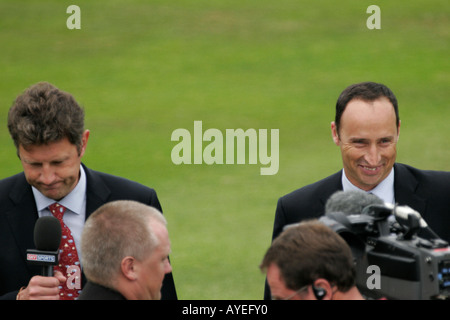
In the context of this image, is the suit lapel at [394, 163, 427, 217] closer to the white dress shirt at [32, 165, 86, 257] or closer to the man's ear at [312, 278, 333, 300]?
the man's ear at [312, 278, 333, 300]

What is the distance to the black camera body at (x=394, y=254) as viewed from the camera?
4086 mm

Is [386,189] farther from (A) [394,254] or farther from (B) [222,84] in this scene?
(B) [222,84]

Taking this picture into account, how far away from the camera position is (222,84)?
68.8ft

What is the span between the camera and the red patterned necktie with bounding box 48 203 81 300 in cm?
526

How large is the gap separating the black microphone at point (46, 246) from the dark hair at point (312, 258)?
1.17 m

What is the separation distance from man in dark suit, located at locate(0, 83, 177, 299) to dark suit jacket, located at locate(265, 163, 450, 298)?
92cm

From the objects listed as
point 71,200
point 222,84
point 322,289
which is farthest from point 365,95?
point 222,84

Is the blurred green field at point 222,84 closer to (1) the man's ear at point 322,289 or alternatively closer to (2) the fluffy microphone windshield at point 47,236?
(2) the fluffy microphone windshield at point 47,236

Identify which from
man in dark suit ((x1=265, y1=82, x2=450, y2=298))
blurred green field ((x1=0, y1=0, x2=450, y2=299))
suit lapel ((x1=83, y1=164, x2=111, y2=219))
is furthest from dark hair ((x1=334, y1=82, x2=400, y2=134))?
blurred green field ((x1=0, y1=0, x2=450, y2=299))

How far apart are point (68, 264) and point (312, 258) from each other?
188 cm

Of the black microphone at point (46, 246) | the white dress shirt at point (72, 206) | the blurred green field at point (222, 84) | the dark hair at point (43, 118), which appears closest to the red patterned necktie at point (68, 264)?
the white dress shirt at point (72, 206)
